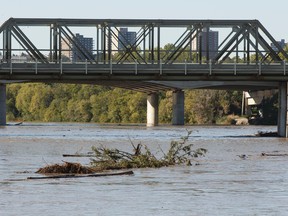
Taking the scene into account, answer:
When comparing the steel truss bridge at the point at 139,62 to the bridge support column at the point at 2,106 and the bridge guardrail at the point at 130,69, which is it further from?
the bridge support column at the point at 2,106

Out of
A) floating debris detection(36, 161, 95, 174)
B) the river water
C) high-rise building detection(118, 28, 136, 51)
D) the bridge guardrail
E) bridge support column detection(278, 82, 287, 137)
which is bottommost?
the river water

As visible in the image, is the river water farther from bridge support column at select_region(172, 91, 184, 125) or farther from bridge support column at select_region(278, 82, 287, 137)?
bridge support column at select_region(172, 91, 184, 125)

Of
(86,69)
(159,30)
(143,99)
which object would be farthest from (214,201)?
(143,99)

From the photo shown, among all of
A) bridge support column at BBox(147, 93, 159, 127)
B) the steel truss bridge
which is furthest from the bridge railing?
bridge support column at BBox(147, 93, 159, 127)

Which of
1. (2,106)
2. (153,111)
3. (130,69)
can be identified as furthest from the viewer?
(153,111)

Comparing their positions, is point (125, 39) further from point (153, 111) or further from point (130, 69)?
point (153, 111)

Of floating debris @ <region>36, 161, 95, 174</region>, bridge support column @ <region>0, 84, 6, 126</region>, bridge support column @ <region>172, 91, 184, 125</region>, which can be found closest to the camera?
floating debris @ <region>36, 161, 95, 174</region>

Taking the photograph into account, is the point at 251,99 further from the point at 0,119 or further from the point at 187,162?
the point at 187,162

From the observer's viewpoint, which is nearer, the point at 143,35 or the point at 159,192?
the point at 159,192

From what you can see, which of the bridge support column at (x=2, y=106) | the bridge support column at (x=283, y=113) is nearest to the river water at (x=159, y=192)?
the bridge support column at (x=283, y=113)

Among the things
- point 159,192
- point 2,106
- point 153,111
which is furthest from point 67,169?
point 153,111

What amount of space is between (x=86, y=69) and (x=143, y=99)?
10086cm

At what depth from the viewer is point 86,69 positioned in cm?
9088

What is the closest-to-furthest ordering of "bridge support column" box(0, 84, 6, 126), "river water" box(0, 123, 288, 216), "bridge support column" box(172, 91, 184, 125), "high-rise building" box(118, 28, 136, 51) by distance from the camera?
"river water" box(0, 123, 288, 216) < "high-rise building" box(118, 28, 136, 51) < "bridge support column" box(0, 84, 6, 126) < "bridge support column" box(172, 91, 184, 125)
